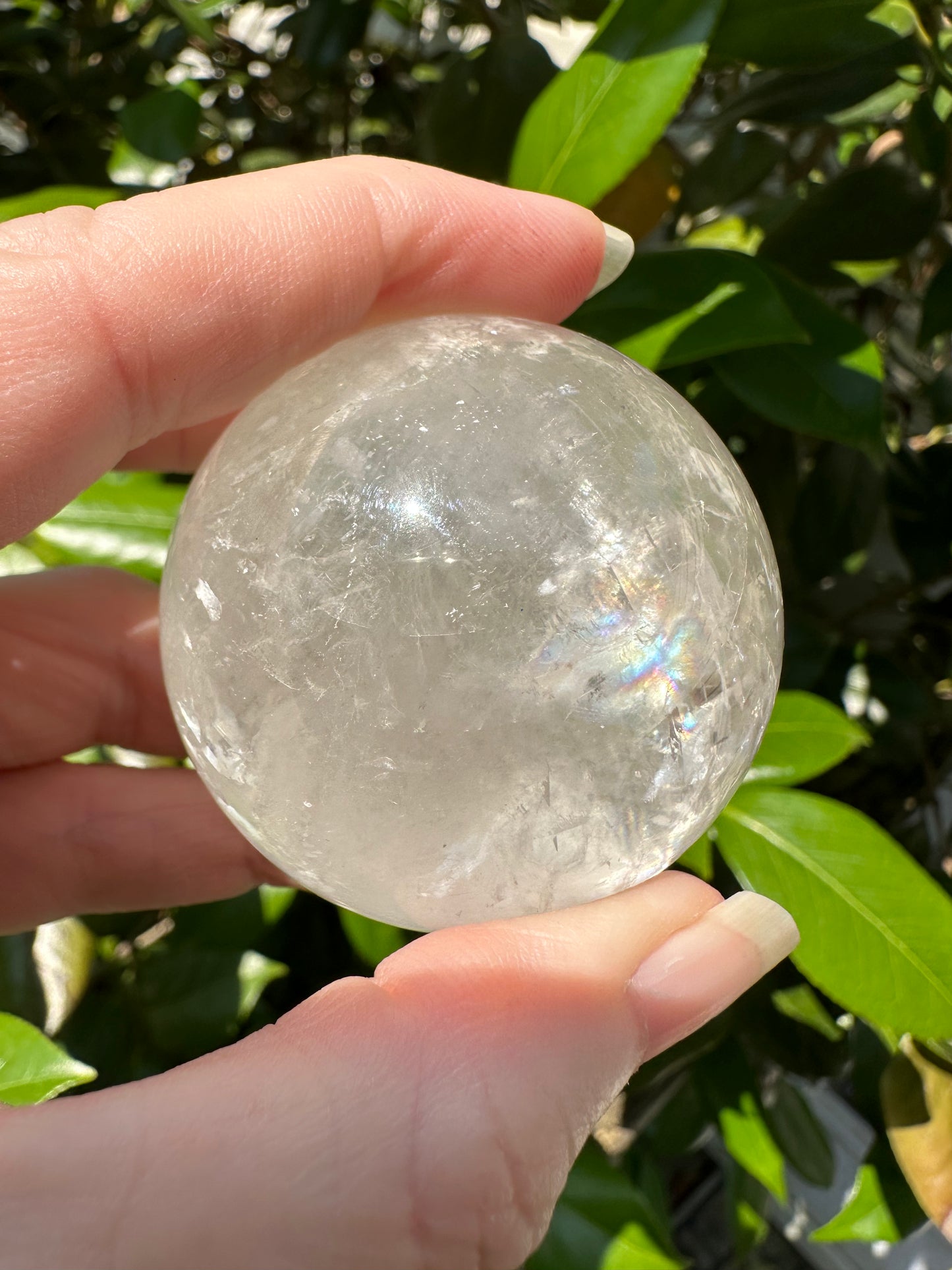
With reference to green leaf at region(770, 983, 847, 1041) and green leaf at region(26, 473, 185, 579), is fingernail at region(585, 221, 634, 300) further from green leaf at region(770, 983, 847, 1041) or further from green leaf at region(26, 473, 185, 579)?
green leaf at region(770, 983, 847, 1041)

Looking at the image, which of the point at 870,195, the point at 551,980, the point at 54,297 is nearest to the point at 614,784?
the point at 551,980

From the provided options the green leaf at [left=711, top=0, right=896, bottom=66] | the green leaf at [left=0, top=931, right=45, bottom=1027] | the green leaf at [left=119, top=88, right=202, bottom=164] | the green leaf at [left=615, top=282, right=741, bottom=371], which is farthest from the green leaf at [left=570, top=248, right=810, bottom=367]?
the green leaf at [left=0, top=931, right=45, bottom=1027]

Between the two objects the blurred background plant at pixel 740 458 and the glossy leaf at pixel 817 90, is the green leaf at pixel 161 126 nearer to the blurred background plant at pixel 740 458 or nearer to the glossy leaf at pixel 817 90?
the blurred background plant at pixel 740 458

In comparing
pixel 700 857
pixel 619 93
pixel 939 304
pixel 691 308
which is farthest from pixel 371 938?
pixel 939 304

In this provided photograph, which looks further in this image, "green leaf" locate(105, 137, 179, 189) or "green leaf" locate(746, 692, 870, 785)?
"green leaf" locate(105, 137, 179, 189)

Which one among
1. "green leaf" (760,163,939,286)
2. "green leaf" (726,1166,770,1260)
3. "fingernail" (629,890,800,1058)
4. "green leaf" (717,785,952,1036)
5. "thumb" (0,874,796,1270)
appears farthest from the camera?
"green leaf" (726,1166,770,1260)
